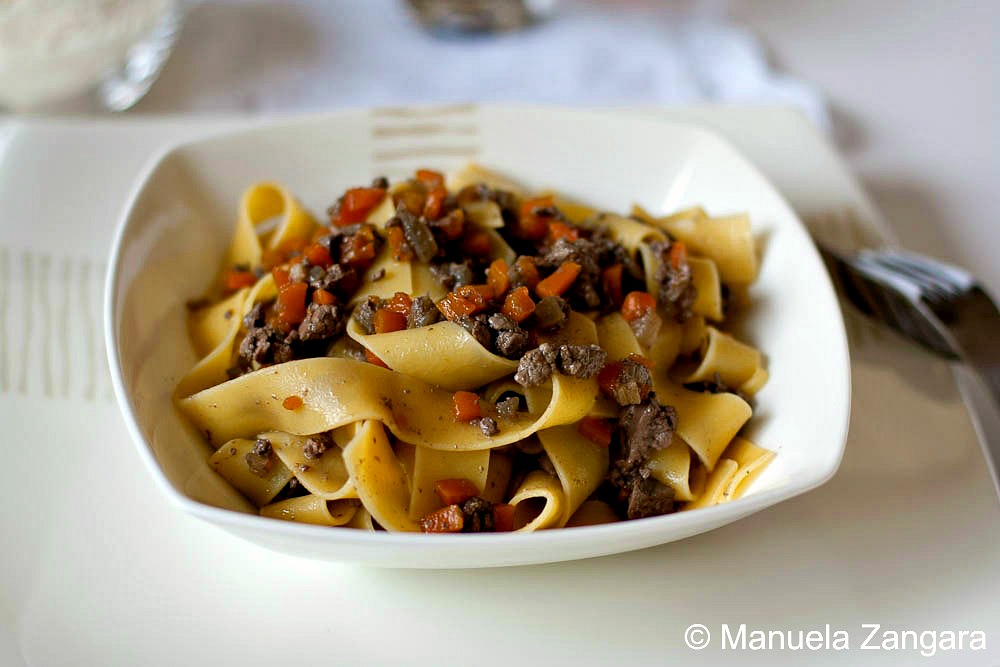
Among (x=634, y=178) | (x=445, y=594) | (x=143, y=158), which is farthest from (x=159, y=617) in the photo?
(x=634, y=178)

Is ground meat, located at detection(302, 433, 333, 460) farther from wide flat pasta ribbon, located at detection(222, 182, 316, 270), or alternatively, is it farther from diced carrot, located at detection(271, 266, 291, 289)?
wide flat pasta ribbon, located at detection(222, 182, 316, 270)

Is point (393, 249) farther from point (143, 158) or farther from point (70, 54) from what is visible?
point (70, 54)

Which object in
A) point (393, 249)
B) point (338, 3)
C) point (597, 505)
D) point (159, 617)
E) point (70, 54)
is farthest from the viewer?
point (338, 3)

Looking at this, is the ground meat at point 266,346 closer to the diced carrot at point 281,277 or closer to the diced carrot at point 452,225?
the diced carrot at point 281,277

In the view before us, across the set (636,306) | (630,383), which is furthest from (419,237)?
(630,383)

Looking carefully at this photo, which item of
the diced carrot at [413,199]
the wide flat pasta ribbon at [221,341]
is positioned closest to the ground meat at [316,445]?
the wide flat pasta ribbon at [221,341]

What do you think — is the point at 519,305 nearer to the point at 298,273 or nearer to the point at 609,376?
the point at 609,376
